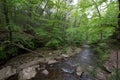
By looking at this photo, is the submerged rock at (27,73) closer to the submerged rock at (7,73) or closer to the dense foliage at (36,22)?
the submerged rock at (7,73)

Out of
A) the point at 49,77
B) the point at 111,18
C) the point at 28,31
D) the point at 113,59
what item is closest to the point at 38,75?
the point at 49,77

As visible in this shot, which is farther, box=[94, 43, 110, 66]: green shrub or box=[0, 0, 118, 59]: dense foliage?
Answer: box=[94, 43, 110, 66]: green shrub

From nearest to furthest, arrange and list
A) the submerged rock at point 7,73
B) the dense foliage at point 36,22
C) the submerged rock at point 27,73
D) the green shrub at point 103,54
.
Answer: the submerged rock at point 27,73
the submerged rock at point 7,73
the dense foliage at point 36,22
the green shrub at point 103,54

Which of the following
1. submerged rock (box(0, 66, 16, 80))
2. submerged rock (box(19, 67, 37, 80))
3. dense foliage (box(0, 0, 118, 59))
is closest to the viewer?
submerged rock (box(19, 67, 37, 80))

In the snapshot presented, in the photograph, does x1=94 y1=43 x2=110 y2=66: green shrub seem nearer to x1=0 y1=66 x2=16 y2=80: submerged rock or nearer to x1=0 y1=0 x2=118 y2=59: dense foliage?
x1=0 y1=0 x2=118 y2=59: dense foliage

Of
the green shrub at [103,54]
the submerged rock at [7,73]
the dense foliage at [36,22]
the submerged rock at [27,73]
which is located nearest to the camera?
the submerged rock at [27,73]

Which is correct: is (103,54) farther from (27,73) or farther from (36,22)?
(36,22)

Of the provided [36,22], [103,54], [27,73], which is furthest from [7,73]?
[103,54]

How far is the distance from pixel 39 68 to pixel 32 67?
1.39 feet

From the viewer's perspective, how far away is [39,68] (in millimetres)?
6293

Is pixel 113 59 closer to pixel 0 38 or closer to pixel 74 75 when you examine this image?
pixel 74 75

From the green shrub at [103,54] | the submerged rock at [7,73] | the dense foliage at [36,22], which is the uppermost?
the dense foliage at [36,22]

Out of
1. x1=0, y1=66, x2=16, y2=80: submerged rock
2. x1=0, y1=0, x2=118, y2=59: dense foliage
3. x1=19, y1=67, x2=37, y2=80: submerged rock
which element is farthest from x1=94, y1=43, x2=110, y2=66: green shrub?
x1=0, y1=66, x2=16, y2=80: submerged rock

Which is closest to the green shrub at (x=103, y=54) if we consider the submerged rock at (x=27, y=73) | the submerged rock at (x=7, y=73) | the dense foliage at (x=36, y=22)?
the dense foliage at (x=36, y=22)
